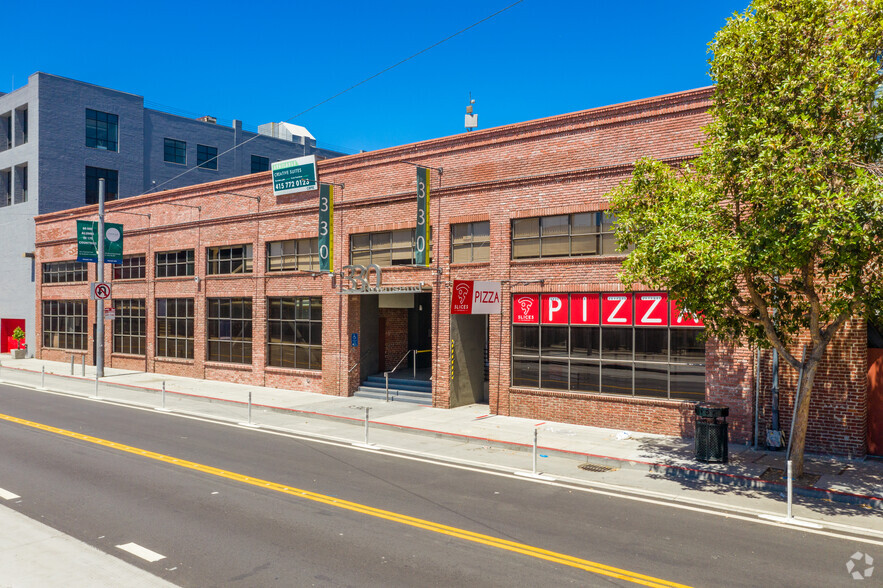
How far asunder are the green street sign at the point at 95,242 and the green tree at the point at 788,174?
2815 centimetres

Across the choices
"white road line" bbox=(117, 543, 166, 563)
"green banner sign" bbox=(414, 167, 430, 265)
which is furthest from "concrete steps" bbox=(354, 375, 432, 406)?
"white road line" bbox=(117, 543, 166, 563)

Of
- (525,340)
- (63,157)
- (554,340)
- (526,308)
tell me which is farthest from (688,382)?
(63,157)

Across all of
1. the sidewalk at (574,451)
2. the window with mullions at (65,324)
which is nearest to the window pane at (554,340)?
the sidewalk at (574,451)

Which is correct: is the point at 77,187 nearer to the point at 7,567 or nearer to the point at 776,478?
the point at 7,567

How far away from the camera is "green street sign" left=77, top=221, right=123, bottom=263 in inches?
1244

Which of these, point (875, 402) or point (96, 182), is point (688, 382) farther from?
point (96, 182)

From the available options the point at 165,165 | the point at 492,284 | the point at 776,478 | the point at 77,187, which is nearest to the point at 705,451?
the point at 776,478

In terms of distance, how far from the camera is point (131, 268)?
35.2m

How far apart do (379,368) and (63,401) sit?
11.8 metres

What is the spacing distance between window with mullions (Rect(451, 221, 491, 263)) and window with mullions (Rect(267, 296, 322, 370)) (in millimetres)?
6935

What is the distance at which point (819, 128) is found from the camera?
11.4m

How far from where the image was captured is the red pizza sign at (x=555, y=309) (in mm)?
19250

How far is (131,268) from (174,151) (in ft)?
58.7

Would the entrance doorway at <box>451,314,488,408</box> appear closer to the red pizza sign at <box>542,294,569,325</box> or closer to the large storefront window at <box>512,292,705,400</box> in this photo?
the large storefront window at <box>512,292,705,400</box>
